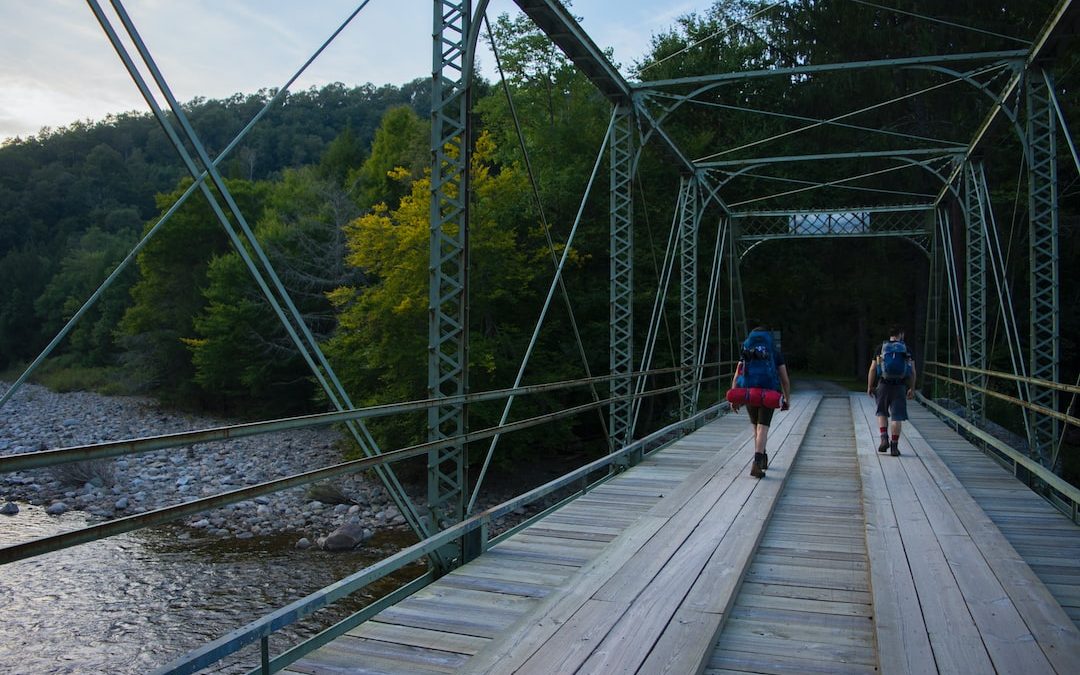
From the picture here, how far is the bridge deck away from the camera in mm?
3086

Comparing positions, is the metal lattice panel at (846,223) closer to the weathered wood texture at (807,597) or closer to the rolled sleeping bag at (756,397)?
the rolled sleeping bag at (756,397)

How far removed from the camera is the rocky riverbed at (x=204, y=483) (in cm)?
1688

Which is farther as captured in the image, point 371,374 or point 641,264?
point 641,264

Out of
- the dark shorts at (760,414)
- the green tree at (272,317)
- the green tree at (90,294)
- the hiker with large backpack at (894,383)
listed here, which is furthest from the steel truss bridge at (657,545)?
the green tree at (90,294)

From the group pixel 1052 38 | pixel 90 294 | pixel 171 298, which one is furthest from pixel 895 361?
pixel 90 294

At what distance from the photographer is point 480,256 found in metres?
21.3

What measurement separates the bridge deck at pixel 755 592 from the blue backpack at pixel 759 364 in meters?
0.94

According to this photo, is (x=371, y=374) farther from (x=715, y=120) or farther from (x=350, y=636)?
(x=350, y=636)

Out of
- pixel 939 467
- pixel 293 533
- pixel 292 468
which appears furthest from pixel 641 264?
pixel 939 467

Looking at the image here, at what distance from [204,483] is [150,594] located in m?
9.75

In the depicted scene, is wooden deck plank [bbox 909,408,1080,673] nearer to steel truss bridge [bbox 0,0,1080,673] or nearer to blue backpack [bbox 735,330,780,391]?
steel truss bridge [bbox 0,0,1080,673]

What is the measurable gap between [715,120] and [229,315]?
1867 centimetres

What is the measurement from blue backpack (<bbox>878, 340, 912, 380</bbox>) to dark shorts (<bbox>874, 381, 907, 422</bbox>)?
0.10 metres

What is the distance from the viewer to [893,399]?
8.80 m
